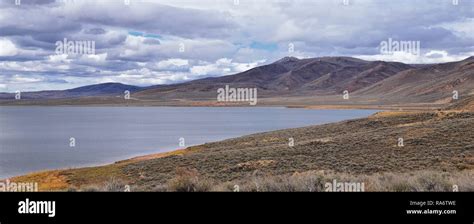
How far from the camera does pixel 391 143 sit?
87.3 feet

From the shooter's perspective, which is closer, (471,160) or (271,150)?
(471,160)

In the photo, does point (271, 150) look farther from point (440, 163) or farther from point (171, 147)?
point (171, 147)

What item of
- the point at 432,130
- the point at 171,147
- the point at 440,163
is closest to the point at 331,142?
the point at 432,130

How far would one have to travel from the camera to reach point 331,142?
94.4 feet
